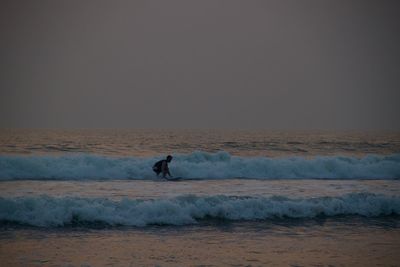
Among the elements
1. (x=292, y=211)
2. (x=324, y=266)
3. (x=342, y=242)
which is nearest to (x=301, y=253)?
(x=324, y=266)

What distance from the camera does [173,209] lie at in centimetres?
1165

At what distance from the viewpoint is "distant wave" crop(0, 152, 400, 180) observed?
21.5 meters

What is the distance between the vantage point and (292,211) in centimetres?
1234

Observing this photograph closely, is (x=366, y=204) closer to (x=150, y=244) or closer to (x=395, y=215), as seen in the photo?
(x=395, y=215)

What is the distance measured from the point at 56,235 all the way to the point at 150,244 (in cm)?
216

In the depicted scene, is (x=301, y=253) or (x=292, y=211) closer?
(x=301, y=253)

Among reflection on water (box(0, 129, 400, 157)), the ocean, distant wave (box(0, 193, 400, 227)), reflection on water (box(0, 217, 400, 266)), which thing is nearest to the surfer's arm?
the ocean

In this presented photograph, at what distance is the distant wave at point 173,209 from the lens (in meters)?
11.0

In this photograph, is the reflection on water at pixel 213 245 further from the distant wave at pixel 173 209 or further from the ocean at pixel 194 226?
the distant wave at pixel 173 209

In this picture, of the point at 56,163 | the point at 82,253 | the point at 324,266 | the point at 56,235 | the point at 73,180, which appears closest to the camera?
the point at 324,266

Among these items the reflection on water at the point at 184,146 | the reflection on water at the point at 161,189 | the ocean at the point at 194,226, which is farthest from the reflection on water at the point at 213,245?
the reflection on water at the point at 184,146

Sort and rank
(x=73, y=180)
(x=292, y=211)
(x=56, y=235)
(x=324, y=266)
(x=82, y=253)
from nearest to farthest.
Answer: (x=324, y=266) < (x=82, y=253) < (x=56, y=235) < (x=292, y=211) < (x=73, y=180)

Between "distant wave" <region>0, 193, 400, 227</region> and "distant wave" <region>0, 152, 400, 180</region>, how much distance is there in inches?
350

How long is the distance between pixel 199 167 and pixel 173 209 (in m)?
11.8
